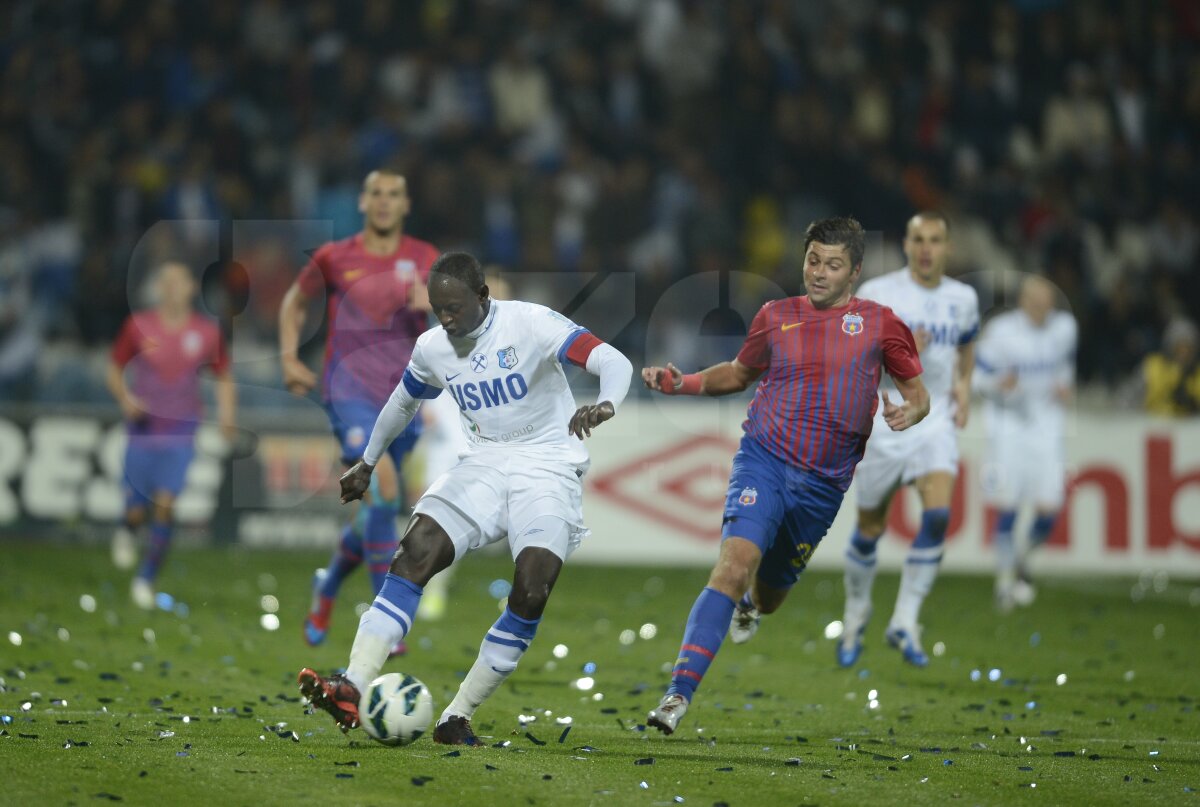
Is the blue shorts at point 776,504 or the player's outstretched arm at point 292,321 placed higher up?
the player's outstretched arm at point 292,321

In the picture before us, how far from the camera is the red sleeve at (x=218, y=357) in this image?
47.7ft

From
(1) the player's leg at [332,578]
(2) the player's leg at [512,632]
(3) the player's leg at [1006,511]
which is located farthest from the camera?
(3) the player's leg at [1006,511]

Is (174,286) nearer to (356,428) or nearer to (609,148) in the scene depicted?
(356,428)

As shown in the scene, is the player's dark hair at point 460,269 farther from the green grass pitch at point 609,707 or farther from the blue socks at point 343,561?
the blue socks at point 343,561

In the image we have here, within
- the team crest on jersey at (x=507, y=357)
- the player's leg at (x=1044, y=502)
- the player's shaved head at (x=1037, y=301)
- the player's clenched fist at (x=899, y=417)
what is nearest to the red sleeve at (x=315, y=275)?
the team crest on jersey at (x=507, y=357)

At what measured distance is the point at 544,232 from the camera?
19266 mm

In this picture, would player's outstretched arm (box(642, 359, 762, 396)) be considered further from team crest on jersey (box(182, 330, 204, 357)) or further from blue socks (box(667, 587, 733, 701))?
team crest on jersey (box(182, 330, 204, 357))

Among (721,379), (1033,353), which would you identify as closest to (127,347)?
(721,379)

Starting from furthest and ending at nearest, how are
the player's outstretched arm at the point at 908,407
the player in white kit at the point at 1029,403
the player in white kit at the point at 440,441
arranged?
the player in white kit at the point at 1029,403 < the player in white kit at the point at 440,441 < the player's outstretched arm at the point at 908,407

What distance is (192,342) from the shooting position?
14688 millimetres

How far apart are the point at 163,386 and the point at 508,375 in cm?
787

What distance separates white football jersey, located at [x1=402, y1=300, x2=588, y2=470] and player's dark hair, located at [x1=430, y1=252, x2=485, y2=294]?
21 cm

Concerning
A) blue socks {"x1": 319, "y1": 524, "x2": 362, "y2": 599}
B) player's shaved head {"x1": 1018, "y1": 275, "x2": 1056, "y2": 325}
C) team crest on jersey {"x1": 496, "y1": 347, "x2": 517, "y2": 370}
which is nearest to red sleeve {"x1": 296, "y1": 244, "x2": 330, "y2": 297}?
blue socks {"x1": 319, "y1": 524, "x2": 362, "y2": 599}

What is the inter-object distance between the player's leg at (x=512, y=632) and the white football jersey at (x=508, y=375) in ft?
1.59
